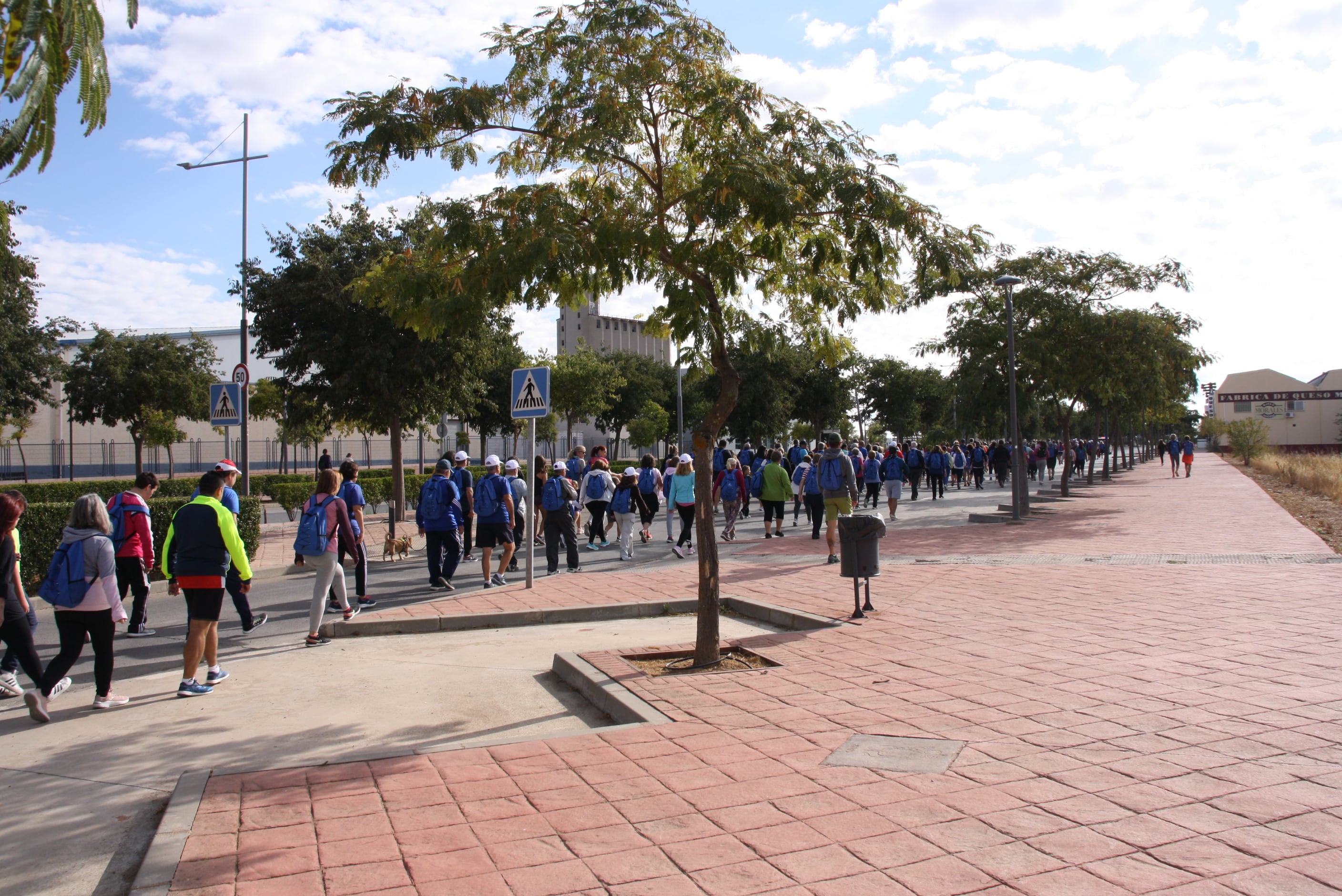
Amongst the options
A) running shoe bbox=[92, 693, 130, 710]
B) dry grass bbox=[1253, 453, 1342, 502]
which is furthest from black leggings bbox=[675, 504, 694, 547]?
dry grass bbox=[1253, 453, 1342, 502]

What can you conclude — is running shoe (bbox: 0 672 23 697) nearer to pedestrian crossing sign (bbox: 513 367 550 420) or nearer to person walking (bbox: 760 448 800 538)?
pedestrian crossing sign (bbox: 513 367 550 420)

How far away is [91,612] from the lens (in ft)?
21.1

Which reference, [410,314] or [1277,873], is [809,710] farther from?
[410,314]

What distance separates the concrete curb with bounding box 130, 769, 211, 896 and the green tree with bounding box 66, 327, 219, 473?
32387 millimetres

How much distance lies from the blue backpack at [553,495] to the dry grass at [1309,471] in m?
21.4

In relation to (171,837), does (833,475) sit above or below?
above

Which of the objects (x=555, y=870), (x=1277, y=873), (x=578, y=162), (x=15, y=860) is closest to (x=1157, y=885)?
(x=1277, y=873)

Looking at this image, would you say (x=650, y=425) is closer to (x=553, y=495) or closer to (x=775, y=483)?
(x=775, y=483)

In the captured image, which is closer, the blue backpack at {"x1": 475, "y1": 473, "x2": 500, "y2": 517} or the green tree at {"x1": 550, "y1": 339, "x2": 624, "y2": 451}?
the blue backpack at {"x1": 475, "y1": 473, "x2": 500, "y2": 517}

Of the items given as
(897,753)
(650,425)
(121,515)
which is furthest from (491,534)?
(650,425)

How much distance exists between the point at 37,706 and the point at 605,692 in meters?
3.58

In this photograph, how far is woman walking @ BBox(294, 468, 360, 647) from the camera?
8609 millimetres

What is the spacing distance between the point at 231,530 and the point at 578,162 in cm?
391

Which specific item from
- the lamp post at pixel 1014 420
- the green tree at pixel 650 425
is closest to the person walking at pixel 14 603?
the lamp post at pixel 1014 420
